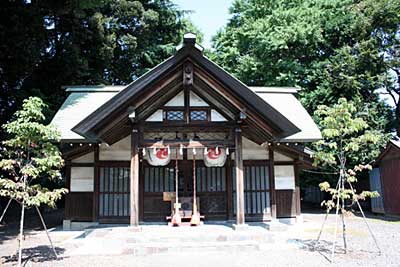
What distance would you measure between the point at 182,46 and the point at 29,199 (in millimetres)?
5196

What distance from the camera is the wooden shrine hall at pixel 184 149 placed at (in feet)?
31.4

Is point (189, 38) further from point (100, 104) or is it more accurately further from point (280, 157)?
point (100, 104)

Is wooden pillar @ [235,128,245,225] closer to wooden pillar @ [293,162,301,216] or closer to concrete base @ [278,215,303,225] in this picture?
concrete base @ [278,215,303,225]

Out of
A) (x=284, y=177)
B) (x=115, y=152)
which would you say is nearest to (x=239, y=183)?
(x=284, y=177)

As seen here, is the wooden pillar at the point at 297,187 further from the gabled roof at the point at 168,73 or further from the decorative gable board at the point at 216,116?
the decorative gable board at the point at 216,116

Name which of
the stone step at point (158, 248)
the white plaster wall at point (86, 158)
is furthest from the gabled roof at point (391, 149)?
the white plaster wall at point (86, 158)

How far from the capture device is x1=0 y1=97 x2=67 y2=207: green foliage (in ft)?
23.3

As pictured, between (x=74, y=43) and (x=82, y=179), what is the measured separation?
7.34 metres

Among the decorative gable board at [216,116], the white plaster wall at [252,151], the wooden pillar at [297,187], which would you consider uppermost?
the decorative gable board at [216,116]

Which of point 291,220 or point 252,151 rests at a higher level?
point 252,151

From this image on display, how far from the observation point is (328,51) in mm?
20828

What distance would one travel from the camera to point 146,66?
78.8 ft

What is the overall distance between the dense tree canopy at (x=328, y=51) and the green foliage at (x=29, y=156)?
15200mm

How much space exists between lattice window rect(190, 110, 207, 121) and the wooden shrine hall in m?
0.05
